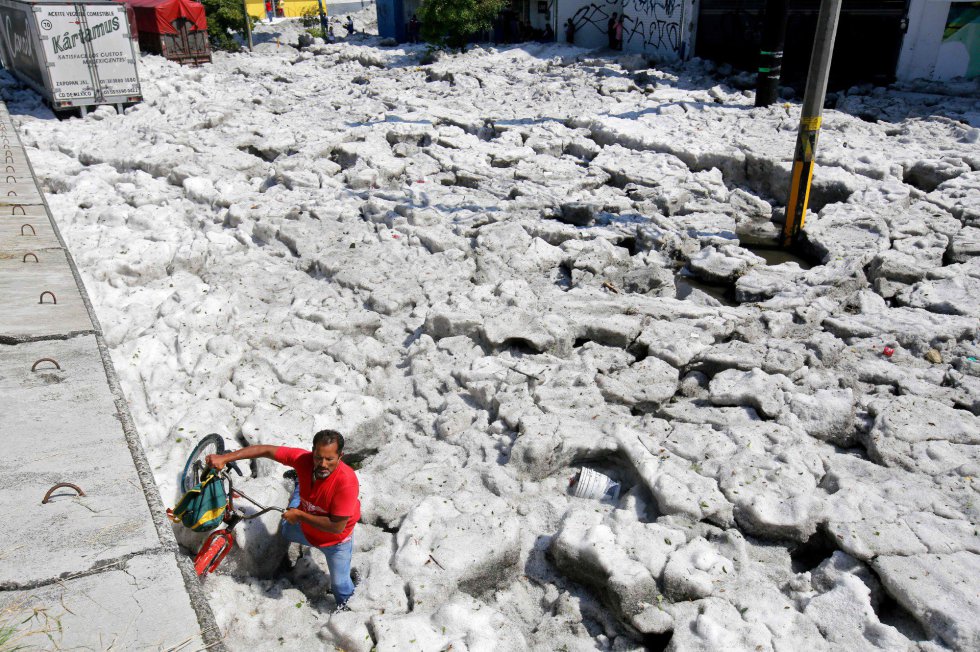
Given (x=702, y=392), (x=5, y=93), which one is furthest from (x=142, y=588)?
(x=5, y=93)

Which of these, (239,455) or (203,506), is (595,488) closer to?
(239,455)

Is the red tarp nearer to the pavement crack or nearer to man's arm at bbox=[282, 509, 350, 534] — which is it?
man's arm at bbox=[282, 509, 350, 534]

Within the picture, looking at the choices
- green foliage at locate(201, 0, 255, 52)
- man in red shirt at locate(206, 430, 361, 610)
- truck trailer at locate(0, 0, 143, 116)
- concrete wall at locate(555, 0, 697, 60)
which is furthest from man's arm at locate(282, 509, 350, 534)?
green foliage at locate(201, 0, 255, 52)

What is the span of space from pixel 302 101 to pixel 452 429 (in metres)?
13.0

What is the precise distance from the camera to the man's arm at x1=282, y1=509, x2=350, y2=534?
365cm

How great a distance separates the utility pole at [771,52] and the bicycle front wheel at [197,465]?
500 inches

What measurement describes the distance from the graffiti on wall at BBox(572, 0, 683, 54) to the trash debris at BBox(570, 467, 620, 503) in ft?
59.2

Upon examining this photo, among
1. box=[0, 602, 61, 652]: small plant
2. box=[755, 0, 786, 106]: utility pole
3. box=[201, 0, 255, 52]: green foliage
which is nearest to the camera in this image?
box=[0, 602, 61, 652]: small plant

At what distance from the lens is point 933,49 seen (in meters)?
14.8

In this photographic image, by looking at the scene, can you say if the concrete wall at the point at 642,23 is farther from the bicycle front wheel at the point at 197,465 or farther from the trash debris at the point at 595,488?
the bicycle front wheel at the point at 197,465

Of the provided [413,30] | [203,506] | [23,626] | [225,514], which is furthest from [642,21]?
[23,626]

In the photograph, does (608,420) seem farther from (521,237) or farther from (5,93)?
(5,93)

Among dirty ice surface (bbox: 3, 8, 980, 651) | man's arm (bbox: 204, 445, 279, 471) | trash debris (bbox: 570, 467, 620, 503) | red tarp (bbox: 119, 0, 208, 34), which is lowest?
trash debris (bbox: 570, 467, 620, 503)

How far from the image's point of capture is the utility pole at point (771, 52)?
42.7ft
